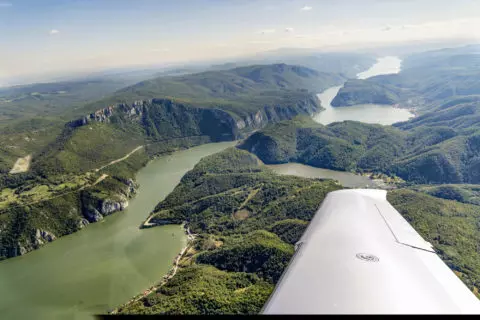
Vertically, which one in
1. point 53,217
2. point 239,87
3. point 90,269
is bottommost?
point 90,269

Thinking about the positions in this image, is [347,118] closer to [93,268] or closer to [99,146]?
[99,146]

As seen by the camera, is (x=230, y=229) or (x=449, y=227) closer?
(x=449, y=227)

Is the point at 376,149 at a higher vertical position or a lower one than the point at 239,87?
lower

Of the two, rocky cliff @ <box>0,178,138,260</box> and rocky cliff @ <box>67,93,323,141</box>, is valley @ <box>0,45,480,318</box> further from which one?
rocky cliff @ <box>67,93,323,141</box>

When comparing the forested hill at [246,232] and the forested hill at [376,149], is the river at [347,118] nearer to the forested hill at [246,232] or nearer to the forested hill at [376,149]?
the forested hill at [376,149]

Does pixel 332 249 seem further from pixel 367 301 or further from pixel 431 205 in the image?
pixel 431 205

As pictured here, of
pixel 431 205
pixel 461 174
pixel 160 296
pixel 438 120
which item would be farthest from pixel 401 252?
pixel 438 120

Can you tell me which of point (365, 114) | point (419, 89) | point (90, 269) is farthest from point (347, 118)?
point (90, 269)
